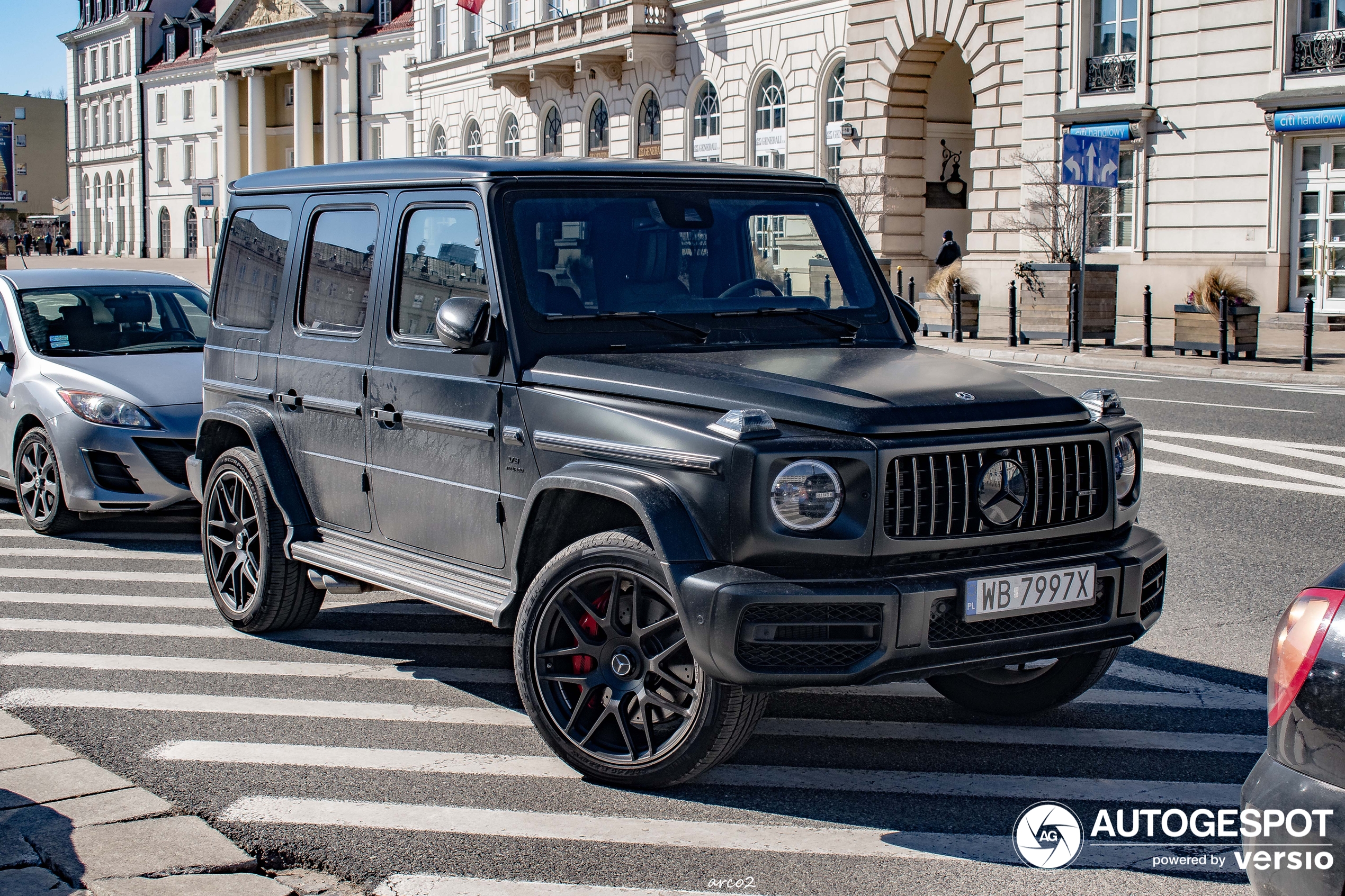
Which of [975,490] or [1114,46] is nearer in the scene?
[975,490]

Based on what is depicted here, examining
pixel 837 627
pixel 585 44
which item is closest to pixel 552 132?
pixel 585 44

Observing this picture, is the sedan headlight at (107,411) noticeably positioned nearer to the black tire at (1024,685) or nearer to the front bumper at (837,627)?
the black tire at (1024,685)

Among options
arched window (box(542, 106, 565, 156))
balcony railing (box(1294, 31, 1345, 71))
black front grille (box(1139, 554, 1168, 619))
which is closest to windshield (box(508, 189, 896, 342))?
black front grille (box(1139, 554, 1168, 619))

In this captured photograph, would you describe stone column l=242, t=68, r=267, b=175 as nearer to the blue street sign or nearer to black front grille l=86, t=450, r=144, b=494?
the blue street sign

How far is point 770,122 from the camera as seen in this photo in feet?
136

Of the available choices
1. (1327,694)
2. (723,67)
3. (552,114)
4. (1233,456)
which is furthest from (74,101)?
(1327,694)

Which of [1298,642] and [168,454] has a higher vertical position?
[1298,642]

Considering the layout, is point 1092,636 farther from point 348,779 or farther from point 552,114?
point 552,114

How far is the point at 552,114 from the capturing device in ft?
170

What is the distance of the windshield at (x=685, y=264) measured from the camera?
17.2ft

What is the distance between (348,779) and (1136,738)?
2628 mm

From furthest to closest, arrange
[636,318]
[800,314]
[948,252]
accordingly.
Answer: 1. [948,252]
2. [800,314]
3. [636,318]

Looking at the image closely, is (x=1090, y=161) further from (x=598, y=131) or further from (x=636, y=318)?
(x=598, y=131)

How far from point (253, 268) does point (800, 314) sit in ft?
8.88
